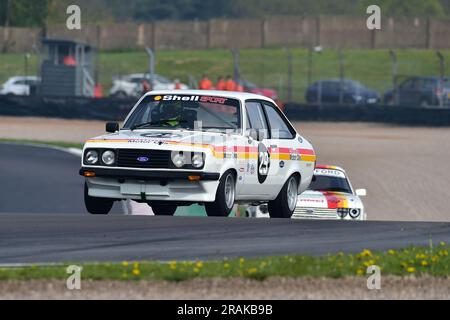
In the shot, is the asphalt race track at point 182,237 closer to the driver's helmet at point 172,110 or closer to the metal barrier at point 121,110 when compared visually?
the driver's helmet at point 172,110

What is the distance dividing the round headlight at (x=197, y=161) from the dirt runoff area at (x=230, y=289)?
10.2 feet

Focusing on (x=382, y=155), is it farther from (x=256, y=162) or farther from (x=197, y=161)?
(x=197, y=161)

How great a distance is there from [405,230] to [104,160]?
133 inches

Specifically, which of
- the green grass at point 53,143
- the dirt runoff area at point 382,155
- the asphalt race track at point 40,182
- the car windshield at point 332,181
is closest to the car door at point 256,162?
the asphalt race track at point 40,182

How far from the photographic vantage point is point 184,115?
13.8m

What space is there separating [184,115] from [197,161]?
47.9 inches

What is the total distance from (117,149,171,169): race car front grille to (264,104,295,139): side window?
2.09m

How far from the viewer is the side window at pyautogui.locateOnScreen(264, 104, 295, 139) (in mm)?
14531

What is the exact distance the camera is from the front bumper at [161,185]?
1273cm

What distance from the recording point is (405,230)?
13.0 meters

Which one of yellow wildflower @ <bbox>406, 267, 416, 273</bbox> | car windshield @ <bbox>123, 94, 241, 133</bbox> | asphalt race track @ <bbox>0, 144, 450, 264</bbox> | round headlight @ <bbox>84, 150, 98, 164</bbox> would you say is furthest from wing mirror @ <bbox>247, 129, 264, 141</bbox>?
yellow wildflower @ <bbox>406, 267, 416, 273</bbox>

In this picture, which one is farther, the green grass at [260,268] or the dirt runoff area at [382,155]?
the dirt runoff area at [382,155]

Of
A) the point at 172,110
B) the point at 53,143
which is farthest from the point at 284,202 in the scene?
the point at 53,143
